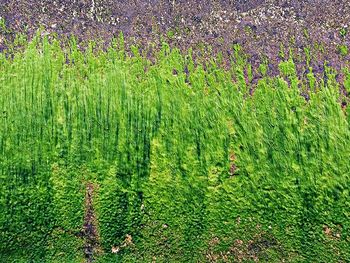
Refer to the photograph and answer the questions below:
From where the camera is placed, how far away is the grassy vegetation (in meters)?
3.74

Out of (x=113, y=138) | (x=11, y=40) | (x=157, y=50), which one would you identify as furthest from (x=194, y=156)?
(x=11, y=40)

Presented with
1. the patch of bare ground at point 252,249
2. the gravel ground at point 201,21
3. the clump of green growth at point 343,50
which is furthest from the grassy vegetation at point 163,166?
the gravel ground at point 201,21

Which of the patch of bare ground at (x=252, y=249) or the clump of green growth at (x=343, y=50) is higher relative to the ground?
the clump of green growth at (x=343, y=50)

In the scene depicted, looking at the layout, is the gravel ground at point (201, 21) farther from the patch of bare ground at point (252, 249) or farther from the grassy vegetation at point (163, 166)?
the patch of bare ground at point (252, 249)

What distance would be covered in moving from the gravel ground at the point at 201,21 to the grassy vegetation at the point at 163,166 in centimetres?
47

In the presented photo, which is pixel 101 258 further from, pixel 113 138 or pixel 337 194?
pixel 337 194

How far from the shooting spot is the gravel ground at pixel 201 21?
3994mm

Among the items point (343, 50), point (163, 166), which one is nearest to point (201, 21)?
point (343, 50)

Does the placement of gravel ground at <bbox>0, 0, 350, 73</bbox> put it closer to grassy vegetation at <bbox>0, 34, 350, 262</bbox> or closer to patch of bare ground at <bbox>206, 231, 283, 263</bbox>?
grassy vegetation at <bbox>0, 34, 350, 262</bbox>

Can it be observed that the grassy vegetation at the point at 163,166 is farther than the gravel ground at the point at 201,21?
No

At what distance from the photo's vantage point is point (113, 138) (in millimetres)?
3795

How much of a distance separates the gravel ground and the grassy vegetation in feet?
1.54

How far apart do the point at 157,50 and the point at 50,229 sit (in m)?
1.98

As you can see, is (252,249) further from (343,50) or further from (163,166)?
(343,50)
